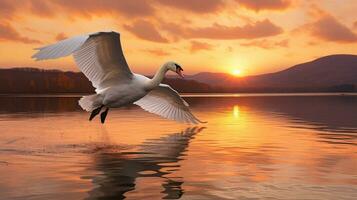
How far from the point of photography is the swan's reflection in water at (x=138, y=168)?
1430 cm

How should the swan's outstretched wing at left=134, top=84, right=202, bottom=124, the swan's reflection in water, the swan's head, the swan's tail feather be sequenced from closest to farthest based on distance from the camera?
the swan's reflection in water → the swan's head → the swan's tail feather → the swan's outstretched wing at left=134, top=84, right=202, bottom=124

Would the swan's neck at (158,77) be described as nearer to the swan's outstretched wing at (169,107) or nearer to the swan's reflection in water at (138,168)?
the swan's reflection in water at (138,168)

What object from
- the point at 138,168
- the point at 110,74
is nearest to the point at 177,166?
the point at 138,168

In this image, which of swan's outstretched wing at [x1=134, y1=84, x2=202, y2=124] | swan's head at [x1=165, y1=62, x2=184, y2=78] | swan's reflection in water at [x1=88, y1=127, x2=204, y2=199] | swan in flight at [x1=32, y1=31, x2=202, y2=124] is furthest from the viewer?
swan's outstretched wing at [x1=134, y1=84, x2=202, y2=124]

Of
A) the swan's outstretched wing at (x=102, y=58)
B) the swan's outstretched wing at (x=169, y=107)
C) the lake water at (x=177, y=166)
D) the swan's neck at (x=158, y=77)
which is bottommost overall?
the lake water at (x=177, y=166)

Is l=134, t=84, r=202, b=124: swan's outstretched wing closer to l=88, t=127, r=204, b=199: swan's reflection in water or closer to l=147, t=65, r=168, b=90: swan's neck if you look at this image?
l=88, t=127, r=204, b=199: swan's reflection in water

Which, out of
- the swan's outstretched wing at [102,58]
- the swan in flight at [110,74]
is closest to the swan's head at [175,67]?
the swan in flight at [110,74]

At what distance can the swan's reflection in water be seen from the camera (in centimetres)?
1430

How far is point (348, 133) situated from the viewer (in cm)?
3381

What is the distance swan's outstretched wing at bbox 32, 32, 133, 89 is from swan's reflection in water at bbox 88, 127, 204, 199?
290cm

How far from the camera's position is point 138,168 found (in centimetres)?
1816

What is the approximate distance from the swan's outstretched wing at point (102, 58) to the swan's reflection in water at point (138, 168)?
114 inches

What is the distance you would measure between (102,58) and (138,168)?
3801 mm

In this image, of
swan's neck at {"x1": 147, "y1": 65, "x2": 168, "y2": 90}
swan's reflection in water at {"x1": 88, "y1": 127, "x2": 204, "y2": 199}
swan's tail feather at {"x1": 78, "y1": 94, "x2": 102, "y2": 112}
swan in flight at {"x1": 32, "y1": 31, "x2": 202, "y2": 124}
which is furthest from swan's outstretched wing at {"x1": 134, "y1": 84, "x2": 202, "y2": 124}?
Result: swan's neck at {"x1": 147, "y1": 65, "x2": 168, "y2": 90}
